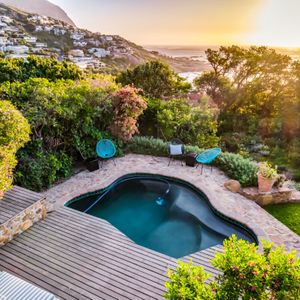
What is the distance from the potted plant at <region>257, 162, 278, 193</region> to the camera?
7.00 metres

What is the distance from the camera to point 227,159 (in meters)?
8.62

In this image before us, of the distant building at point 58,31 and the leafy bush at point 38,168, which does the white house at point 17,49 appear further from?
the leafy bush at point 38,168

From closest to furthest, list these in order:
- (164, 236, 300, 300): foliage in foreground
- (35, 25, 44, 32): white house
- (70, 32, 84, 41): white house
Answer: (164, 236, 300, 300): foliage in foreground
(35, 25, 44, 32): white house
(70, 32, 84, 41): white house

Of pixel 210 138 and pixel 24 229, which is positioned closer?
pixel 24 229

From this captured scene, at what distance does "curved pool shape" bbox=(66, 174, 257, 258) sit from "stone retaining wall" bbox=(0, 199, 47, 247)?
143cm

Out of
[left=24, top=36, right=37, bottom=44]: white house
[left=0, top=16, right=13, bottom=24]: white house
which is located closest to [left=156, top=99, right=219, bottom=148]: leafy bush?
[left=24, top=36, right=37, bottom=44]: white house

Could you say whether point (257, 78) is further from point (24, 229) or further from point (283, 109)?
point (24, 229)

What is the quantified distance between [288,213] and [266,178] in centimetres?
102

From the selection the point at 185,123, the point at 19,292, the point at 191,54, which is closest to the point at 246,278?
the point at 19,292

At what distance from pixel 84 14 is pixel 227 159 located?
55.8 ft

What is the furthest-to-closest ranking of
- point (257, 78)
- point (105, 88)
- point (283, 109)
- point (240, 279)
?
point (257, 78), point (283, 109), point (105, 88), point (240, 279)

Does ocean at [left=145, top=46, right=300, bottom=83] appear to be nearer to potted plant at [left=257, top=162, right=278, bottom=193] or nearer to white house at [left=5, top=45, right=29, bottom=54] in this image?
potted plant at [left=257, top=162, right=278, bottom=193]

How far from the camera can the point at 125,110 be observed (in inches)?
364

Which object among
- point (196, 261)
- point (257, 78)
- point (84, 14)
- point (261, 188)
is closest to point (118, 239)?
point (196, 261)
